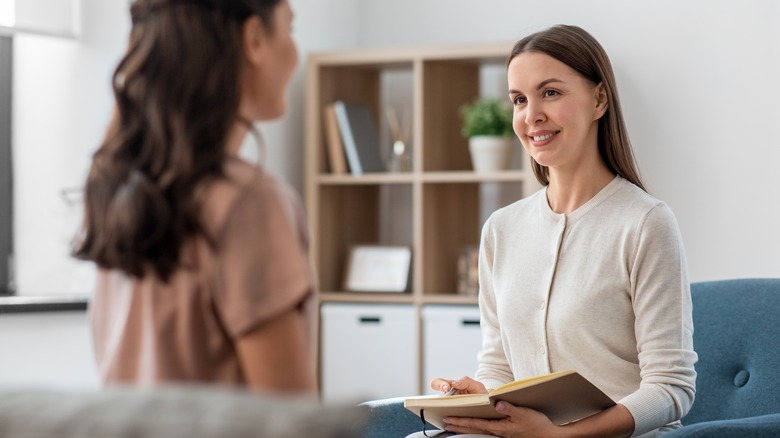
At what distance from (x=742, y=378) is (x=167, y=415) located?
6.03ft

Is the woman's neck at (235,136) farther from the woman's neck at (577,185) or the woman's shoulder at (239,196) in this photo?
the woman's neck at (577,185)

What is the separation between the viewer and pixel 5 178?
3.58m

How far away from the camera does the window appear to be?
3.58 metres

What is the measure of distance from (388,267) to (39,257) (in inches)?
53.5

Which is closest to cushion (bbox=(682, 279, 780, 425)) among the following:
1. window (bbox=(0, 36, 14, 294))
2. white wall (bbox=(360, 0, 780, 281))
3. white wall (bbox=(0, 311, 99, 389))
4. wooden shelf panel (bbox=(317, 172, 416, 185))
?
white wall (bbox=(360, 0, 780, 281))

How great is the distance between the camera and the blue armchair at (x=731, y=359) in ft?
7.80

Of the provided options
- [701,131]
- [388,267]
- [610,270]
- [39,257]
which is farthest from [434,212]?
[610,270]

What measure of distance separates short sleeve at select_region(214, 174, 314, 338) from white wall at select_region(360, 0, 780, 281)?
3116 mm

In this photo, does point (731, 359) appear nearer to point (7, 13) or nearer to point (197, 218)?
point (197, 218)

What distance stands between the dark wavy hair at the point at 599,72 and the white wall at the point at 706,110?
5.98 ft

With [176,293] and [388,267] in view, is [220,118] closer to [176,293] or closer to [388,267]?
[176,293]

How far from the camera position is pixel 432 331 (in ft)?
13.5

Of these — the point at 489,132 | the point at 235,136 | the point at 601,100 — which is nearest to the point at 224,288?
the point at 235,136

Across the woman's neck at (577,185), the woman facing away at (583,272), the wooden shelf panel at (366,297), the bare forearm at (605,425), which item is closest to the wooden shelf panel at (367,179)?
the wooden shelf panel at (366,297)
